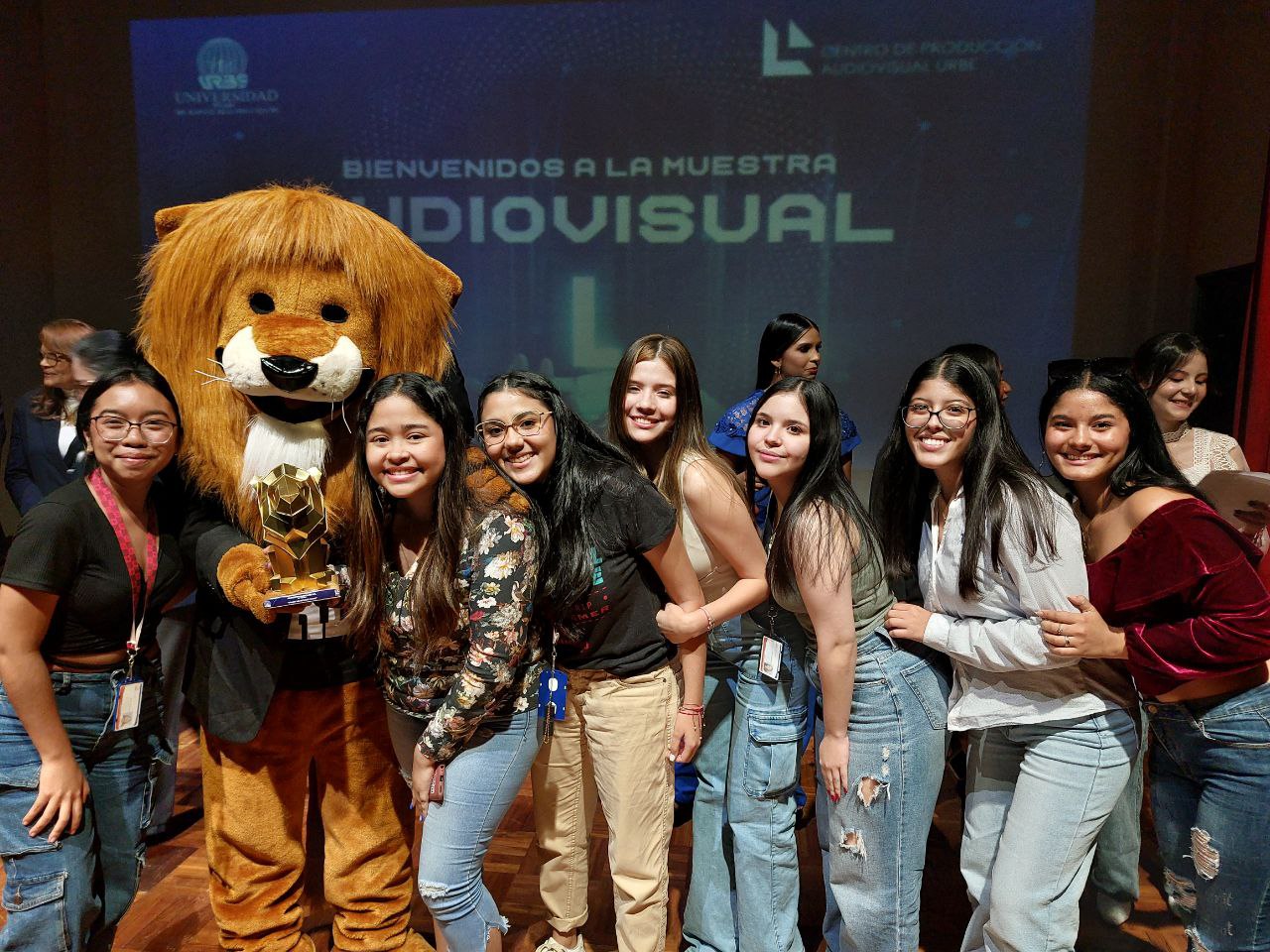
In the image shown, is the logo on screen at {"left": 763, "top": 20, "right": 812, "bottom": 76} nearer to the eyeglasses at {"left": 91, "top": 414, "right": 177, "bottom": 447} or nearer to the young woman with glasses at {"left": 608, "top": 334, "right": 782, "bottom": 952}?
the young woman with glasses at {"left": 608, "top": 334, "right": 782, "bottom": 952}

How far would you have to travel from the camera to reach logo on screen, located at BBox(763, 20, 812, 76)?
3.80 metres

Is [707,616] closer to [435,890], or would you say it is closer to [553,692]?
[553,692]

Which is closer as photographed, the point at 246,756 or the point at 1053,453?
the point at 1053,453

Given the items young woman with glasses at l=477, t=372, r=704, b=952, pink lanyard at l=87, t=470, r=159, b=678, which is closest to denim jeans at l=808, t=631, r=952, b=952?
young woman with glasses at l=477, t=372, r=704, b=952

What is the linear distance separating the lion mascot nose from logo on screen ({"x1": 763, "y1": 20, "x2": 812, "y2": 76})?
3.17m

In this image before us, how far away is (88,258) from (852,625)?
4.83 meters

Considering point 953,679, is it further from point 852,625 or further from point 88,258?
point 88,258

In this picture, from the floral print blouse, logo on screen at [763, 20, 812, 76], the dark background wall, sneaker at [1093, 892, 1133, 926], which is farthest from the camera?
logo on screen at [763, 20, 812, 76]

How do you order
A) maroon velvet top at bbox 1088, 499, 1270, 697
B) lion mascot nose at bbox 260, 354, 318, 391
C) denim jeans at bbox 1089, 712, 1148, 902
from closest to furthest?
maroon velvet top at bbox 1088, 499, 1270, 697, lion mascot nose at bbox 260, 354, 318, 391, denim jeans at bbox 1089, 712, 1148, 902

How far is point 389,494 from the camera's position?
161cm

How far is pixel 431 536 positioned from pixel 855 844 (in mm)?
1099

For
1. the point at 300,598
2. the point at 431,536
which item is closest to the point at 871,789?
the point at 431,536

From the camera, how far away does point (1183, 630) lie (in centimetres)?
137

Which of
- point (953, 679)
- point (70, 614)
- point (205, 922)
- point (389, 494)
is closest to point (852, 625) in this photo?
point (953, 679)
